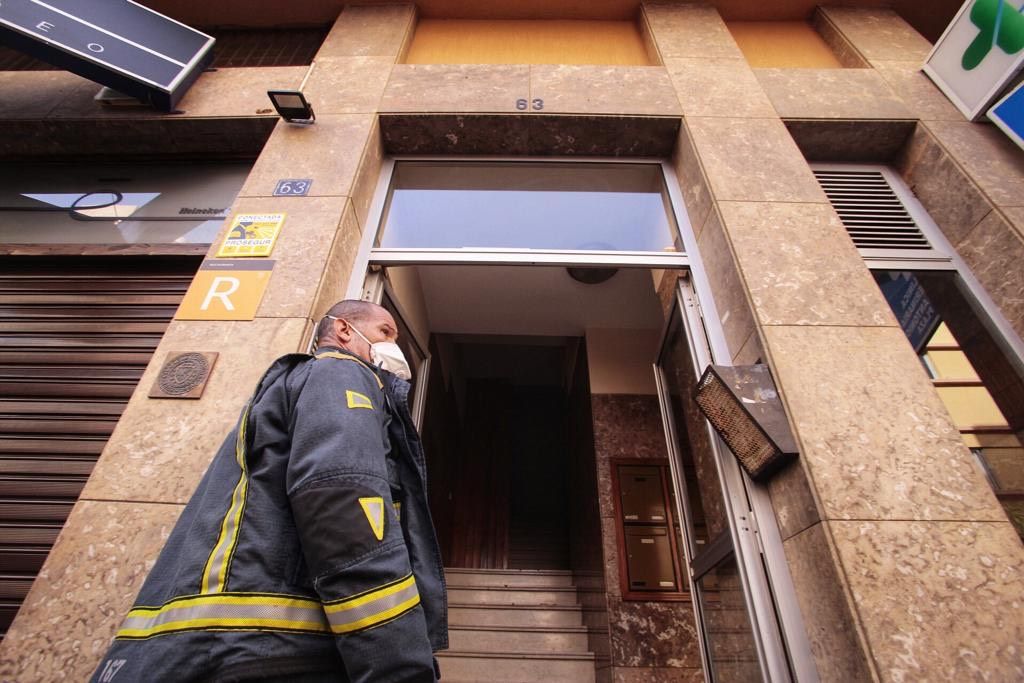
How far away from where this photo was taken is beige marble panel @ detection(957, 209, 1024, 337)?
2203 millimetres

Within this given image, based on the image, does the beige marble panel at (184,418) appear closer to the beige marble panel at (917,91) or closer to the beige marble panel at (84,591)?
the beige marble panel at (84,591)

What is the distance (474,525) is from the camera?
6.40 metres

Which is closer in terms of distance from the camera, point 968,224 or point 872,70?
point 968,224

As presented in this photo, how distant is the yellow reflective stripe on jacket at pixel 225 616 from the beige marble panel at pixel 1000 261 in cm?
321

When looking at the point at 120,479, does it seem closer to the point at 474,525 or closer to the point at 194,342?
the point at 194,342

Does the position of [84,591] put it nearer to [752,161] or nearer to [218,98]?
[218,98]

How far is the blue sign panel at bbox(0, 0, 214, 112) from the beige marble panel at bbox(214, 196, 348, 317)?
54.3 inches

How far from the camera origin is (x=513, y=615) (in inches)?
173

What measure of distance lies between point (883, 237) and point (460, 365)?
5.88 metres

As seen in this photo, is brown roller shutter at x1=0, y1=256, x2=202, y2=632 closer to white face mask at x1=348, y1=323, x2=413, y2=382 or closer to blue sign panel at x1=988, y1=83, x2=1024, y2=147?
white face mask at x1=348, y1=323, x2=413, y2=382

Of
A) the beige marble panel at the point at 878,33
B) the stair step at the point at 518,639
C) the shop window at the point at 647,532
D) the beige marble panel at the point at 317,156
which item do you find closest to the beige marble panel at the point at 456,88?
the beige marble panel at the point at 317,156

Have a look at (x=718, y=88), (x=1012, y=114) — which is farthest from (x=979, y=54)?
(x=718, y=88)

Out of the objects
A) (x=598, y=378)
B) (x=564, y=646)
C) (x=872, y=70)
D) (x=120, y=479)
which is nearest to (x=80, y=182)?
(x=120, y=479)

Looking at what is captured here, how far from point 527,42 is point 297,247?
9.37 feet
